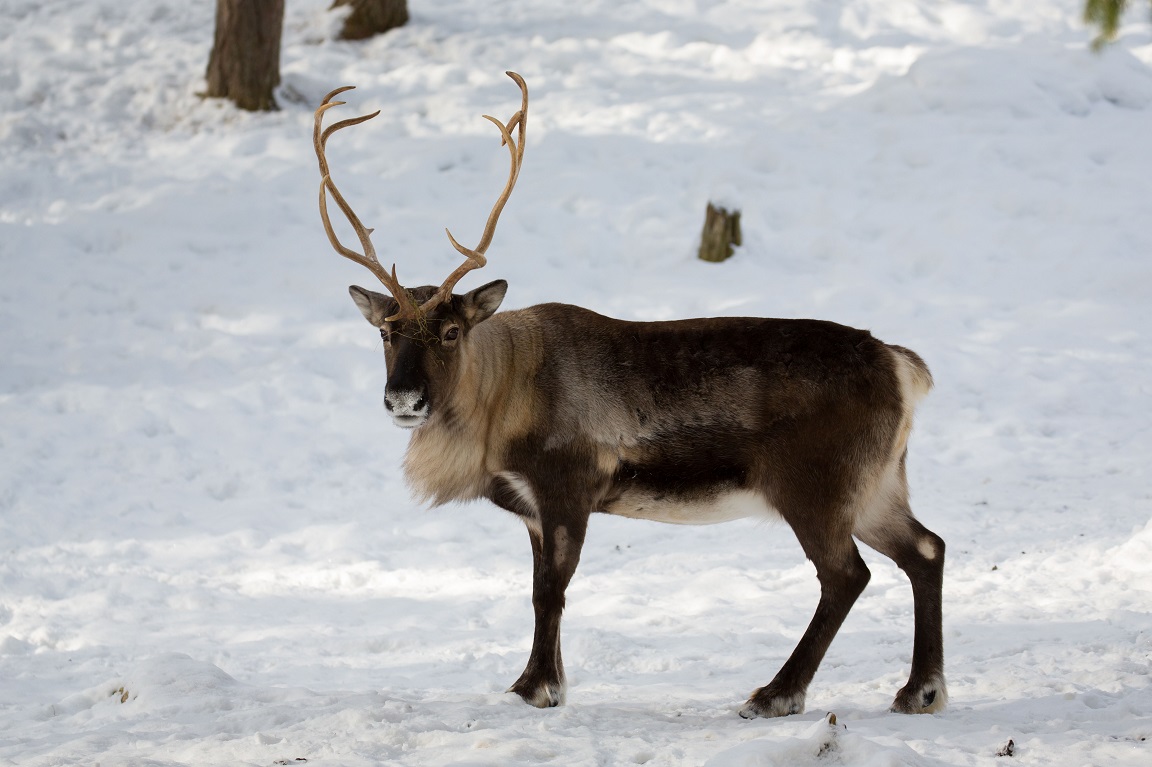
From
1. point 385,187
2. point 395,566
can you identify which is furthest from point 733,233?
point 395,566

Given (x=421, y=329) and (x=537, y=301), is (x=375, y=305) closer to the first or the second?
(x=421, y=329)

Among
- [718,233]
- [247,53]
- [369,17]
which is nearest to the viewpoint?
[718,233]

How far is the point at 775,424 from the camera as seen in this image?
16.2 feet

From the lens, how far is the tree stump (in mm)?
11219

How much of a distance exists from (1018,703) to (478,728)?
221 cm

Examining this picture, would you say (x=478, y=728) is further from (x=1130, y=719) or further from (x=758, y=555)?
(x=758, y=555)

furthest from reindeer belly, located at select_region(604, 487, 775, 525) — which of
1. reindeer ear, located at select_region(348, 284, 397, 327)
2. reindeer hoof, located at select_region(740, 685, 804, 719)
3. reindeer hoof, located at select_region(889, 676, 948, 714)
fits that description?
reindeer ear, located at select_region(348, 284, 397, 327)

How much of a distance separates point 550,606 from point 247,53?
9593 mm

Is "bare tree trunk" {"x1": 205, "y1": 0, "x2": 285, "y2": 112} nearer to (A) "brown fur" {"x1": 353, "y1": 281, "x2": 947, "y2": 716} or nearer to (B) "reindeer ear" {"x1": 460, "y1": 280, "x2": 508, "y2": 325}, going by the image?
(A) "brown fur" {"x1": 353, "y1": 281, "x2": 947, "y2": 716}

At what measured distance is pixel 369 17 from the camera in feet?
48.2

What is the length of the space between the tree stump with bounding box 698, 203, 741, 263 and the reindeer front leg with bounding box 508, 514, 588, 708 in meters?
6.56

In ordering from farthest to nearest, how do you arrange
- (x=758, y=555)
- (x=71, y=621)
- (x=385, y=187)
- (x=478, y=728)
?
(x=385, y=187) < (x=758, y=555) < (x=71, y=621) < (x=478, y=728)

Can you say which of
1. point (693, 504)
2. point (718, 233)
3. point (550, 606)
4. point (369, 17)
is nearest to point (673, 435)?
point (693, 504)

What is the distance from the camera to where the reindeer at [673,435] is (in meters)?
4.90
